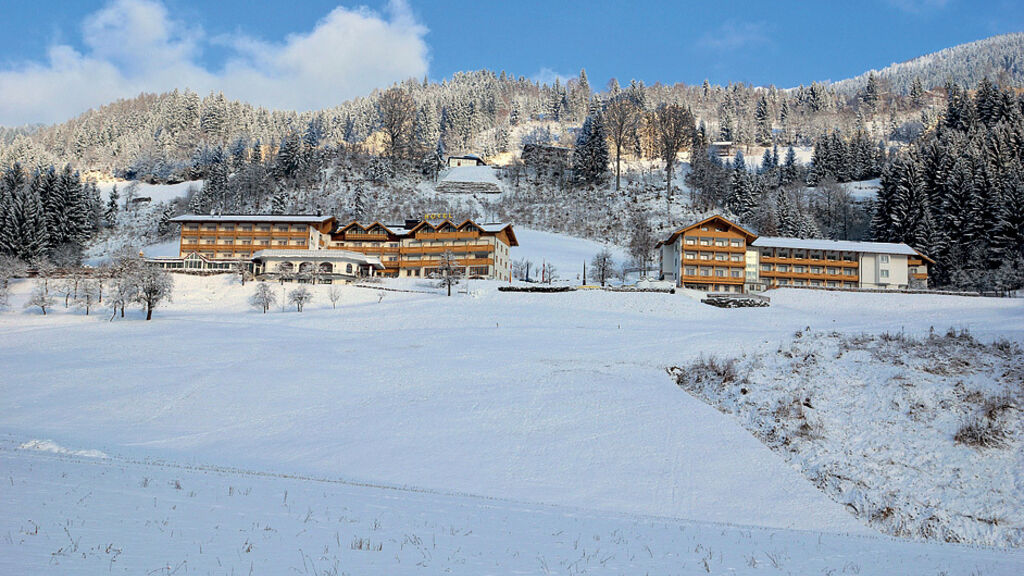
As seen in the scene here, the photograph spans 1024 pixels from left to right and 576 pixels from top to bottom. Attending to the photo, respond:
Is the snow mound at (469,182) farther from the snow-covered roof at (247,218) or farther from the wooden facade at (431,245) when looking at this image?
the snow-covered roof at (247,218)

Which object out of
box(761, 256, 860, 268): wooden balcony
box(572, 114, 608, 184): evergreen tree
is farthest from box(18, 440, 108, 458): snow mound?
box(572, 114, 608, 184): evergreen tree

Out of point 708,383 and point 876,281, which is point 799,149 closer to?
point 876,281

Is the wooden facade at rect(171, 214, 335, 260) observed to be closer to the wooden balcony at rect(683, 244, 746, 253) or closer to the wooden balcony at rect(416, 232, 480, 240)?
the wooden balcony at rect(416, 232, 480, 240)

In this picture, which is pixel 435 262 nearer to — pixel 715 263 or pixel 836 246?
pixel 715 263

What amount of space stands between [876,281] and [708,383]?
6362cm

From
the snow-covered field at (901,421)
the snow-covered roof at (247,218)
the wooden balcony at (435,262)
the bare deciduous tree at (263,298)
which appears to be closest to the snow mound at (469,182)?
the snow-covered roof at (247,218)

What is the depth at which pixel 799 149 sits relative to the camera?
172375 millimetres

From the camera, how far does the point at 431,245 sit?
84.1m

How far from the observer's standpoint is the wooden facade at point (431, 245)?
81438 mm

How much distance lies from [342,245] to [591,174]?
196ft

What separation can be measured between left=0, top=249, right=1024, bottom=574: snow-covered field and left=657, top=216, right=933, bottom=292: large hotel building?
2814 cm

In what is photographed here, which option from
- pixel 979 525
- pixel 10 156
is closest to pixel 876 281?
pixel 979 525

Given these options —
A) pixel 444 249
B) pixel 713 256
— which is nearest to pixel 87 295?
pixel 444 249

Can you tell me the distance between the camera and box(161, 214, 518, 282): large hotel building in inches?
3017
